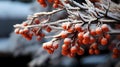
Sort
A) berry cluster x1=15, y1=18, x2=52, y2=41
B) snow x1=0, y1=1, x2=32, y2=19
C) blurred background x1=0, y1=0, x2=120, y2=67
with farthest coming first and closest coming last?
snow x1=0, y1=1, x2=32, y2=19
blurred background x1=0, y1=0, x2=120, y2=67
berry cluster x1=15, y1=18, x2=52, y2=41

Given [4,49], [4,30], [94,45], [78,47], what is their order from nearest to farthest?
[78,47]
[94,45]
[4,49]
[4,30]

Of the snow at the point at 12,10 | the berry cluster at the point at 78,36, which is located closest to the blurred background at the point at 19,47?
Result: the snow at the point at 12,10

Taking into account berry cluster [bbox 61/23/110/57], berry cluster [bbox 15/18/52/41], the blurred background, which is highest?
berry cluster [bbox 15/18/52/41]

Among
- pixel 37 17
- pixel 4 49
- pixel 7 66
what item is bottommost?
pixel 7 66

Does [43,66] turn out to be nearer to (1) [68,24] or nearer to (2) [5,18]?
(2) [5,18]

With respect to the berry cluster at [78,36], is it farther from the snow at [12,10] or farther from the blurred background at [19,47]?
the snow at [12,10]

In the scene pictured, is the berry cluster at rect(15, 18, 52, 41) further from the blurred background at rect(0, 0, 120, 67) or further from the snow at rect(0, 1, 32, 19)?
the snow at rect(0, 1, 32, 19)

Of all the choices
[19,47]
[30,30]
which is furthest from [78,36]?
[19,47]

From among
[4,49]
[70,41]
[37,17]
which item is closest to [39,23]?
[37,17]

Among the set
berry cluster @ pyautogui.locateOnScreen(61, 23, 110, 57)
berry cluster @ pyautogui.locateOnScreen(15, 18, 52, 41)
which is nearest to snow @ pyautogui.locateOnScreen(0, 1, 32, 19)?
berry cluster @ pyautogui.locateOnScreen(15, 18, 52, 41)
